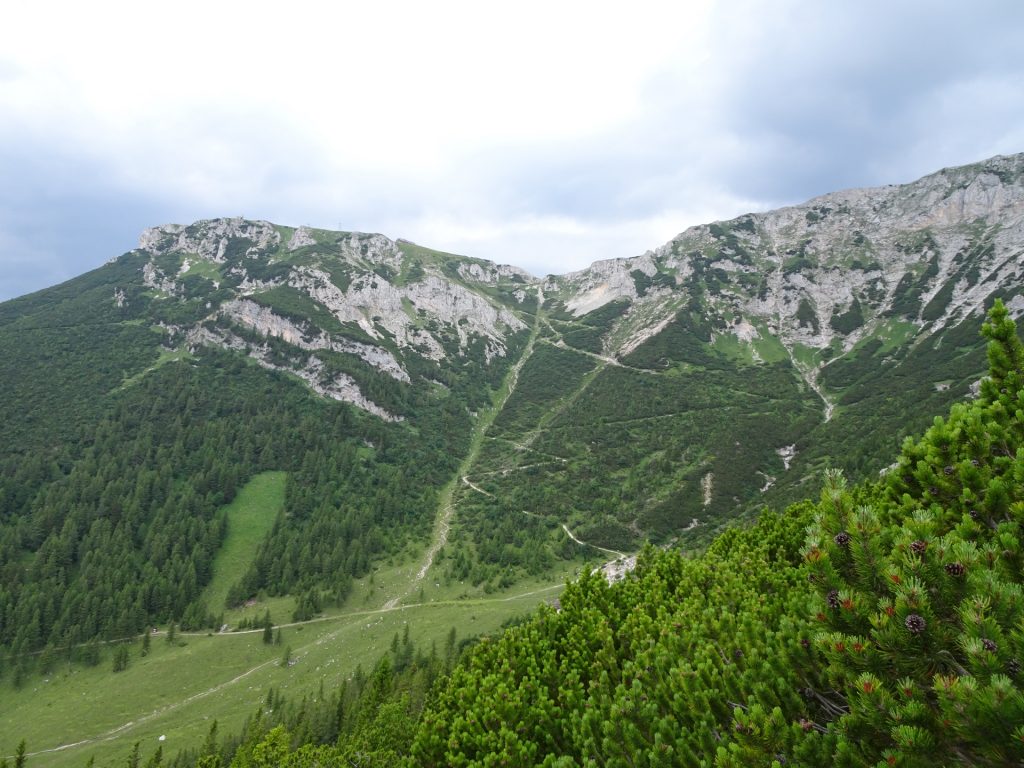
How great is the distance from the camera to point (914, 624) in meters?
4.10

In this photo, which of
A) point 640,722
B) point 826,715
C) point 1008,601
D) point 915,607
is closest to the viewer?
point 1008,601

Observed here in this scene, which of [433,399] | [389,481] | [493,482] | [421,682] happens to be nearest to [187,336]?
[433,399]

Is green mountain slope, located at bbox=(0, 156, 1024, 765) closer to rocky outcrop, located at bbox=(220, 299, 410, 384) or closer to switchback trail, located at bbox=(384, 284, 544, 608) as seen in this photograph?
switchback trail, located at bbox=(384, 284, 544, 608)

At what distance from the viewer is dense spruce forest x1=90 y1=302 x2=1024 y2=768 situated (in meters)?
4.11

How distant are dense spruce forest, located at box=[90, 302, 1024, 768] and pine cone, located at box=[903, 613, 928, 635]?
13 millimetres

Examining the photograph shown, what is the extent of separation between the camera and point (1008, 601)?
3.86 m

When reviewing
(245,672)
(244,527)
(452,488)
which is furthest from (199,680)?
(452,488)

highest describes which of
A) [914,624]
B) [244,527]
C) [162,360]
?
[162,360]

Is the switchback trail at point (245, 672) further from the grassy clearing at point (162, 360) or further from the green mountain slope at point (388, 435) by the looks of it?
the grassy clearing at point (162, 360)

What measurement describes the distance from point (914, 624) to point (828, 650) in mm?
912

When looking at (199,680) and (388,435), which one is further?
(388,435)

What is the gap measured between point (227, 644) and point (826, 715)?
283 ft

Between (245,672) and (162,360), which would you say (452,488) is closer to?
(245,672)

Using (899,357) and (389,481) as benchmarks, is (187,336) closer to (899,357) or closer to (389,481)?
(389,481)
